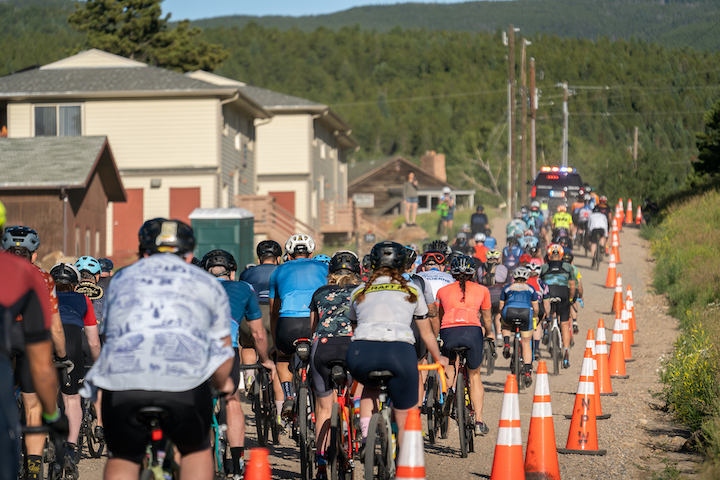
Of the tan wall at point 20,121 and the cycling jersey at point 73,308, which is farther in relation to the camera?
the tan wall at point 20,121

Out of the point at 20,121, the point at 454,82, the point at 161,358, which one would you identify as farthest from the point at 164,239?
the point at 454,82

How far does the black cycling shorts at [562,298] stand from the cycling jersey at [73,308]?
9381mm

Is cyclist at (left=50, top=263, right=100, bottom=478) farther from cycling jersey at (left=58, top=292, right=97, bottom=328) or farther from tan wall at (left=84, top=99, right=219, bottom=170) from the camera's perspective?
tan wall at (left=84, top=99, right=219, bottom=170)

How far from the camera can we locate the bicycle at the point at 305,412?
7746 millimetres

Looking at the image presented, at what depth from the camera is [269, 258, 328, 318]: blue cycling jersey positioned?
8.98 meters

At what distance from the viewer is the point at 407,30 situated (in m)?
184

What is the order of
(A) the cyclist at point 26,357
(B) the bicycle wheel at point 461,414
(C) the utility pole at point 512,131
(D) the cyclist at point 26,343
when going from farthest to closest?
(C) the utility pole at point 512,131 < (B) the bicycle wheel at point 461,414 < (A) the cyclist at point 26,357 < (D) the cyclist at point 26,343

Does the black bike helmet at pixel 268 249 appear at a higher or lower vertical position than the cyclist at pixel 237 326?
higher

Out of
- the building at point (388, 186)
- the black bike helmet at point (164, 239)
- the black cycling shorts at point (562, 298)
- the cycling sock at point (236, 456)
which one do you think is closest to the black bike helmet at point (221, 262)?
the cycling sock at point (236, 456)

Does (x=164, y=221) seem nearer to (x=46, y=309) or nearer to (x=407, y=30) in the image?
(x=46, y=309)

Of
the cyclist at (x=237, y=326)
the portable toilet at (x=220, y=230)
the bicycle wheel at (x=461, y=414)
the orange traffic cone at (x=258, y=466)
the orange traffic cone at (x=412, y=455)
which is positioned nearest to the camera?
the orange traffic cone at (x=258, y=466)

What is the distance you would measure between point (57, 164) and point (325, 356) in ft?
85.2

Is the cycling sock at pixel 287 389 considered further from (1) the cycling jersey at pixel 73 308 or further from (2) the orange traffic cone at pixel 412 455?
(2) the orange traffic cone at pixel 412 455

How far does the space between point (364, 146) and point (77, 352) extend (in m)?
118
